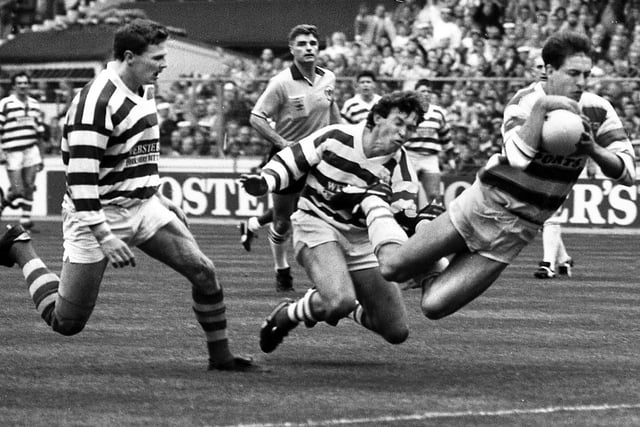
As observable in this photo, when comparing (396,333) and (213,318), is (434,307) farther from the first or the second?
(213,318)

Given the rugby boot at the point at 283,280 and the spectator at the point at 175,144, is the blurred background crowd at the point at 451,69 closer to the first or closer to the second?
the spectator at the point at 175,144

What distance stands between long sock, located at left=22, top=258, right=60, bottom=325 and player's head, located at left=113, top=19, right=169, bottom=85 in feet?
4.45

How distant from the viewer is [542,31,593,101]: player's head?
7.80 metres

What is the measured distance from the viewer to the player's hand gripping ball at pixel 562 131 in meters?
7.39

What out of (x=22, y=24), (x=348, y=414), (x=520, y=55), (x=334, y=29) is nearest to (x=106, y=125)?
(x=348, y=414)

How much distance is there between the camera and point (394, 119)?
852cm

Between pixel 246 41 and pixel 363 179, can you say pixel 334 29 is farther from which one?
pixel 363 179

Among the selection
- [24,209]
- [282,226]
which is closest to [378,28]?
[24,209]

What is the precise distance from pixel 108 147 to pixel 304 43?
5.22m

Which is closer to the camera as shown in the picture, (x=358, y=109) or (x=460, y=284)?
(x=460, y=284)

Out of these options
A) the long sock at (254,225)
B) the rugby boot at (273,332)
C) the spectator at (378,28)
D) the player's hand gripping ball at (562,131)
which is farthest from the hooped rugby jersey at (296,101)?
the spectator at (378,28)

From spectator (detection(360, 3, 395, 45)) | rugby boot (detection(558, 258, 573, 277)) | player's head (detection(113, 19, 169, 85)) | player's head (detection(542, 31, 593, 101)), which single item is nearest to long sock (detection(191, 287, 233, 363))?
player's head (detection(113, 19, 169, 85))

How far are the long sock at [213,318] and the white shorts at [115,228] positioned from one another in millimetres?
467

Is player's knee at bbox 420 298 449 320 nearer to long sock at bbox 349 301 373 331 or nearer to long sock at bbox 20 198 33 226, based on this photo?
long sock at bbox 349 301 373 331
